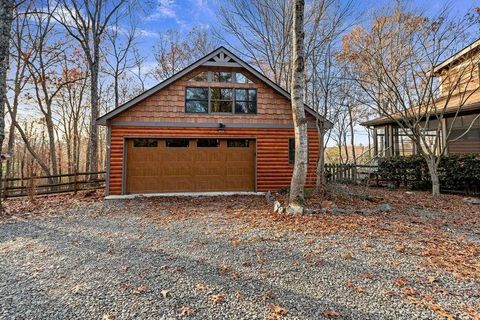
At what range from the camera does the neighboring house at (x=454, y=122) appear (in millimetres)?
10431

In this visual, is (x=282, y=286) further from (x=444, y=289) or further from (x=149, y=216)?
(x=149, y=216)

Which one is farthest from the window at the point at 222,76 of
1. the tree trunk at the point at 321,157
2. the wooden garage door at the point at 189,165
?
the tree trunk at the point at 321,157

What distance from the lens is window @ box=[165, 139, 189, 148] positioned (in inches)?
392

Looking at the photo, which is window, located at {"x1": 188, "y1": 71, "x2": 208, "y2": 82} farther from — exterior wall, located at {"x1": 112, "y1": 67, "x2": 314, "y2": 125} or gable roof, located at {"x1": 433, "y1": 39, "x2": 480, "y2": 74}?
gable roof, located at {"x1": 433, "y1": 39, "x2": 480, "y2": 74}

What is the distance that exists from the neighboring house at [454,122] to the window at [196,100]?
8934 millimetres

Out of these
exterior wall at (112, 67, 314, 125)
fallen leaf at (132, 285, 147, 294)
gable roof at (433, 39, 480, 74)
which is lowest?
fallen leaf at (132, 285, 147, 294)

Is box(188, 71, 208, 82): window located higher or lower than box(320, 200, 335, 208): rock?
higher

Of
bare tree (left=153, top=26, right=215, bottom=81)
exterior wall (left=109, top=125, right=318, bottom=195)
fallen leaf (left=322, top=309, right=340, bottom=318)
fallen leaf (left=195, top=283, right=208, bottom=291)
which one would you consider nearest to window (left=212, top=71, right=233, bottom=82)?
exterior wall (left=109, top=125, right=318, bottom=195)

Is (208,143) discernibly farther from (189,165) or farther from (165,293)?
(165,293)

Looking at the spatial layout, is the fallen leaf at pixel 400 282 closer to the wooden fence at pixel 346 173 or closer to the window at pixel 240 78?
the window at pixel 240 78

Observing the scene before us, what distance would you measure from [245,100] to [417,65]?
7.24 metres

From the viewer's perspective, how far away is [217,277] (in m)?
3.21

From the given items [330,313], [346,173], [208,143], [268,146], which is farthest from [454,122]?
[330,313]

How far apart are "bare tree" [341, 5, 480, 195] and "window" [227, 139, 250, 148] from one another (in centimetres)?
556
